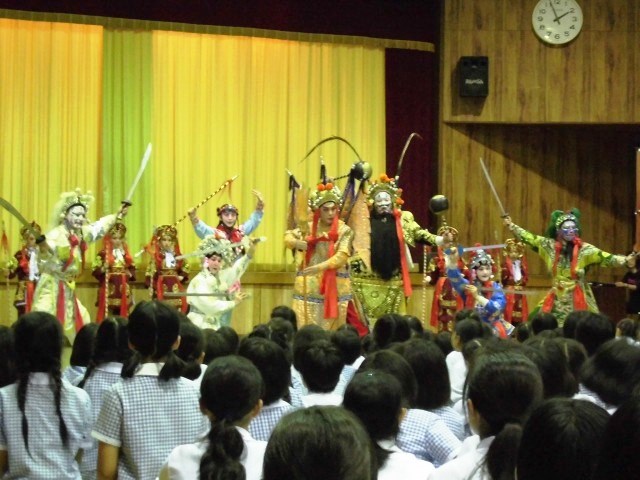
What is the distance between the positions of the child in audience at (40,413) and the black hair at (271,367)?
0.54 metres

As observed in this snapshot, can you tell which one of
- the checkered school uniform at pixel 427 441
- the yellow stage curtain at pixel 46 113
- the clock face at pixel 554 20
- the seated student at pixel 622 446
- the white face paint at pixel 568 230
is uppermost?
the clock face at pixel 554 20

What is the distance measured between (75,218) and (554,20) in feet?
20.9

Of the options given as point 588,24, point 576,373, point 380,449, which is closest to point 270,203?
point 588,24

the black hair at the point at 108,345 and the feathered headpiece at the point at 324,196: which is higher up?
the feathered headpiece at the point at 324,196

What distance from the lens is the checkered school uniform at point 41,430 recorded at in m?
3.00

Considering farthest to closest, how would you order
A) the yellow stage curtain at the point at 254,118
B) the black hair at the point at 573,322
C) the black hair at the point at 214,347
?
the yellow stage curtain at the point at 254,118 < the black hair at the point at 573,322 < the black hair at the point at 214,347

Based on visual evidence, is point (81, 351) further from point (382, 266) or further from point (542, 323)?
point (382, 266)

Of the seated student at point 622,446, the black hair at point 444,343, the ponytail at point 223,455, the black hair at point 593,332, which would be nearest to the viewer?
the seated student at point 622,446

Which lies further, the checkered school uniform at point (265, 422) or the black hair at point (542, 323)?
the black hair at point (542, 323)

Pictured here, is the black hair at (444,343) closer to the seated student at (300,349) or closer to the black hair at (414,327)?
the black hair at (414,327)

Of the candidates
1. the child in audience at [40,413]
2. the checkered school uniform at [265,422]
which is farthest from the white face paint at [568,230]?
the child in audience at [40,413]

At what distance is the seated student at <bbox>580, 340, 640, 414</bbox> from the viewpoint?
122 inches

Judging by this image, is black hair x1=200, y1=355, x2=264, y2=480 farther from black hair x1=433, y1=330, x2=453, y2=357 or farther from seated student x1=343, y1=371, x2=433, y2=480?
black hair x1=433, y1=330, x2=453, y2=357

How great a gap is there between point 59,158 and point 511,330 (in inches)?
221
